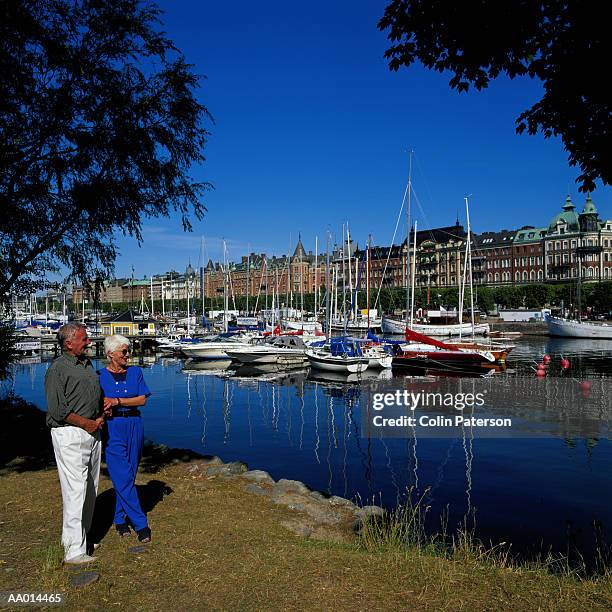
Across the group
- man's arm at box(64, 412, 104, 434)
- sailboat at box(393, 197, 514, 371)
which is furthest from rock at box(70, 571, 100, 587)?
sailboat at box(393, 197, 514, 371)

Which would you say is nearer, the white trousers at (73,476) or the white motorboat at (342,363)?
the white trousers at (73,476)

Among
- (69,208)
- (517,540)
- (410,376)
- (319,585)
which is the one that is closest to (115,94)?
(69,208)

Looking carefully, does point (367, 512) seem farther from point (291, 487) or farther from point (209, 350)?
point (209, 350)

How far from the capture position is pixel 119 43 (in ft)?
38.1

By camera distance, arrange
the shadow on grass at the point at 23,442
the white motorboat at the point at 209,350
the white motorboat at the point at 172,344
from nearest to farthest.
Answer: the shadow on grass at the point at 23,442, the white motorboat at the point at 209,350, the white motorboat at the point at 172,344

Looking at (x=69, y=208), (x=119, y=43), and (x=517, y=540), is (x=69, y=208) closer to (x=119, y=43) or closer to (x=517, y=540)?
(x=119, y=43)

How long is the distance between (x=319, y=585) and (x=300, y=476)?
29.4 feet

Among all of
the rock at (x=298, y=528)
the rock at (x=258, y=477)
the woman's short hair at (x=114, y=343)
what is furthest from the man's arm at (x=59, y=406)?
the rock at (x=258, y=477)

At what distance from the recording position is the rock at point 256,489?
9484 mm

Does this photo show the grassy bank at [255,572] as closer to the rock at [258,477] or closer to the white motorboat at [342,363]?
the rock at [258,477]

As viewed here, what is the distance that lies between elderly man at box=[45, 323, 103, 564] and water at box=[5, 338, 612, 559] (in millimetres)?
5773

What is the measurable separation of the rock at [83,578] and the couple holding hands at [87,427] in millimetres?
311

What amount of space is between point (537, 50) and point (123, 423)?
261 inches

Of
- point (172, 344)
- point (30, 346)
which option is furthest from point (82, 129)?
point (30, 346)
